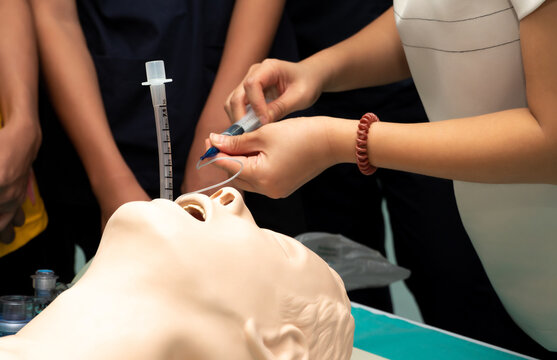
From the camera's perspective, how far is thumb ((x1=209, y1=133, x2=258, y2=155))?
1.06 metres

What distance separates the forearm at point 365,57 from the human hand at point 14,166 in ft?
1.96

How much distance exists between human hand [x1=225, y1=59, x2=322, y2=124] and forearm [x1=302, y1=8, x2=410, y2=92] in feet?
0.18

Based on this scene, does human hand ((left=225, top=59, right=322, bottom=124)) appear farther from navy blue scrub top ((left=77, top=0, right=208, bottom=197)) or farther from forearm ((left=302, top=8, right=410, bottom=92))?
navy blue scrub top ((left=77, top=0, right=208, bottom=197))

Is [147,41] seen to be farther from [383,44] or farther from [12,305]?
[12,305]

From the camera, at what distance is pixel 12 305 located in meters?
1.02

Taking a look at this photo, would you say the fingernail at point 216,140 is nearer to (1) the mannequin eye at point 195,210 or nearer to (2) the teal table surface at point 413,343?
(1) the mannequin eye at point 195,210

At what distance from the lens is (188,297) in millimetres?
675

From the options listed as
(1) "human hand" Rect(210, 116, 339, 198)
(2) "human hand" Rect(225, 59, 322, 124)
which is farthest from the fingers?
(1) "human hand" Rect(210, 116, 339, 198)

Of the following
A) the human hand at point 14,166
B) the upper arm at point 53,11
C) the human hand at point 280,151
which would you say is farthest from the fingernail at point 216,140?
the upper arm at point 53,11

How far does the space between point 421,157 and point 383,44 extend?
0.45m

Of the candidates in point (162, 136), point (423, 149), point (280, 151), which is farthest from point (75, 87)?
point (423, 149)

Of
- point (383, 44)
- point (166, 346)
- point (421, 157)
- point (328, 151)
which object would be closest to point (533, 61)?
point (421, 157)

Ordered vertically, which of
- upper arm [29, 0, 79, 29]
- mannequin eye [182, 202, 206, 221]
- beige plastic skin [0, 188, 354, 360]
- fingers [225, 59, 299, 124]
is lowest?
beige plastic skin [0, 188, 354, 360]

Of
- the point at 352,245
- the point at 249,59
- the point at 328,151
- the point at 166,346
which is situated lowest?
the point at 352,245
